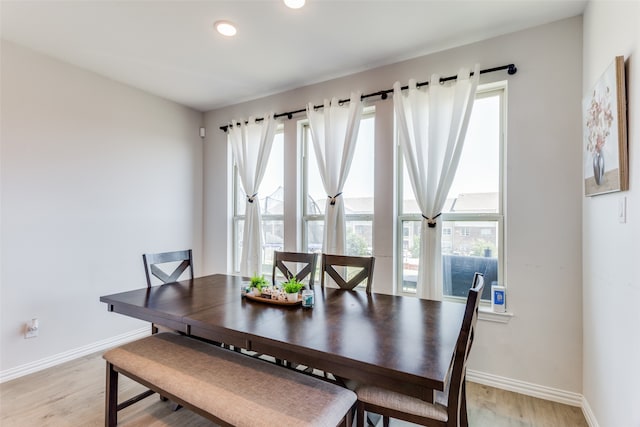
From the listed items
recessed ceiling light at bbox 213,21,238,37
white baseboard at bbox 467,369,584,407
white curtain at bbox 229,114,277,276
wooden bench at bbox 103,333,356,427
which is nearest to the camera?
wooden bench at bbox 103,333,356,427

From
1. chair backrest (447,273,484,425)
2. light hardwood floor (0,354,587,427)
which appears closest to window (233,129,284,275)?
light hardwood floor (0,354,587,427)

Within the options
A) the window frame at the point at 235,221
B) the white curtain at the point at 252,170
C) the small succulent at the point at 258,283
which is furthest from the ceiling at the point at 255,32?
the small succulent at the point at 258,283

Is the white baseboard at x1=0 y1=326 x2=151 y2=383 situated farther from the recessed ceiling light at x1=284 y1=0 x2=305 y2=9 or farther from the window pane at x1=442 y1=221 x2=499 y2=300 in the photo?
the recessed ceiling light at x1=284 y1=0 x2=305 y2=9

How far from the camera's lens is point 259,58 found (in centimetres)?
272

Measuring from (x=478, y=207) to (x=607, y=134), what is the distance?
1020 millimetres

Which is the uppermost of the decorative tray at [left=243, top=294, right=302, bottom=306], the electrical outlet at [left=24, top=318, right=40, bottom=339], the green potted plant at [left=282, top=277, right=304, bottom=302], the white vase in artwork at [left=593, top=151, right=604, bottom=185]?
the white vase in artwork at [left=593, top=151, right=604, bottom=185]

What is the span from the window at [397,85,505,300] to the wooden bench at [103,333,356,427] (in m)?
1.65

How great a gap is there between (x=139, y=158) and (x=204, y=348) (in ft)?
8.27

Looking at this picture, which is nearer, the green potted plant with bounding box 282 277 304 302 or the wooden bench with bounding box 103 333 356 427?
the wooden bench with bounding box 103 333 356 427

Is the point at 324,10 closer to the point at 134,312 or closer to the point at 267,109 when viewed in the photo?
the point at 267,109

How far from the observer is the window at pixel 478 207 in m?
2.46

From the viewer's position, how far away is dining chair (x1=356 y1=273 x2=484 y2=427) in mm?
1191

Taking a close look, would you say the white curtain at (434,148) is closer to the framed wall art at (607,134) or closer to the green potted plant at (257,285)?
the framed wall art at (607,134)

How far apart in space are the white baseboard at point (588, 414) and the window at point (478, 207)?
846 millimetres
